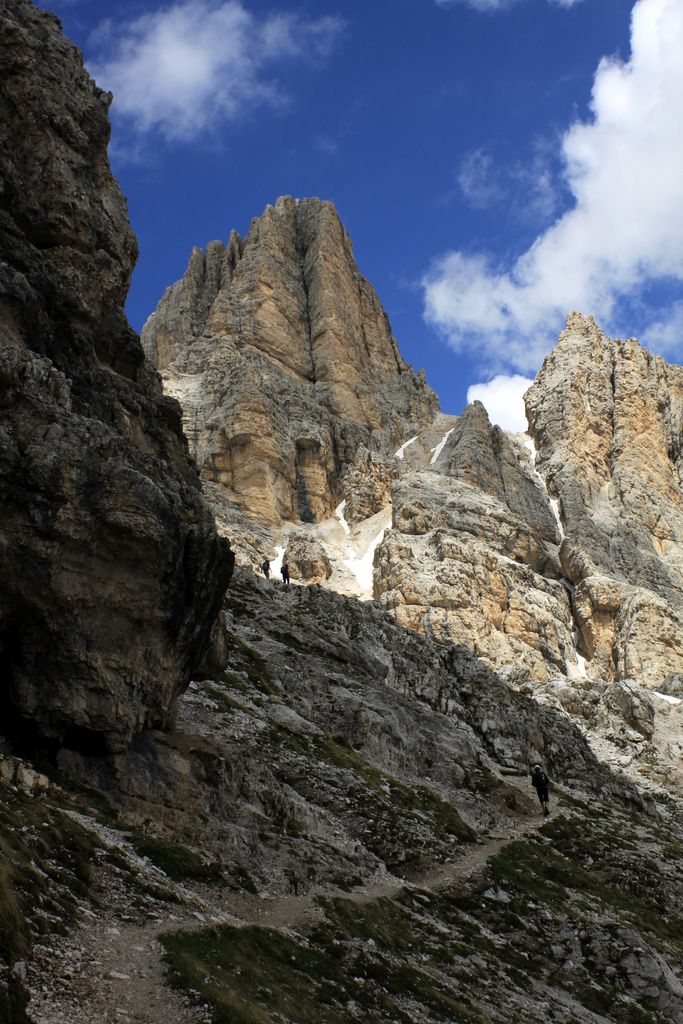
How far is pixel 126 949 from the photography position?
15.4 meters

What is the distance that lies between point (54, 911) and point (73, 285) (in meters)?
37.9

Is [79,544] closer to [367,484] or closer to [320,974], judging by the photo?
[320,974]

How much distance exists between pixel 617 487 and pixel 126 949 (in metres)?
151

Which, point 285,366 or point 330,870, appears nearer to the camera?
point 330,870

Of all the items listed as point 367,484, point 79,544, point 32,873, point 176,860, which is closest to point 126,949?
point 32,873

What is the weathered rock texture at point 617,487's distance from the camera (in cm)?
11662

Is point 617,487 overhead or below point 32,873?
overhead

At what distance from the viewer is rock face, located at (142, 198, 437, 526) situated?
461 ft

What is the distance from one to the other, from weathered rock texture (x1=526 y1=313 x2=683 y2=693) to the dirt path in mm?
87975

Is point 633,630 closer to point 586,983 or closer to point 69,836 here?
point 586,983

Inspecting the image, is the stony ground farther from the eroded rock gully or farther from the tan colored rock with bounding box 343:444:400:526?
the tan colored rock with bounding box 343:444:400:526

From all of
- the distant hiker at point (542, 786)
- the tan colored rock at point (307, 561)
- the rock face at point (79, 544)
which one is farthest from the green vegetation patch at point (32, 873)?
the tan colored rock at point (307, 561)

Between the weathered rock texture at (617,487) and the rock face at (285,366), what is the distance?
32466 millimetres

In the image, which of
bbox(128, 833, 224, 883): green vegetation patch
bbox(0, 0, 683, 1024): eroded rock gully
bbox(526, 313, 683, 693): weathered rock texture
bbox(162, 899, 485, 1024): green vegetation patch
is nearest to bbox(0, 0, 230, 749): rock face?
bbox(0, 0, 683, 1024): eroded rock gully
